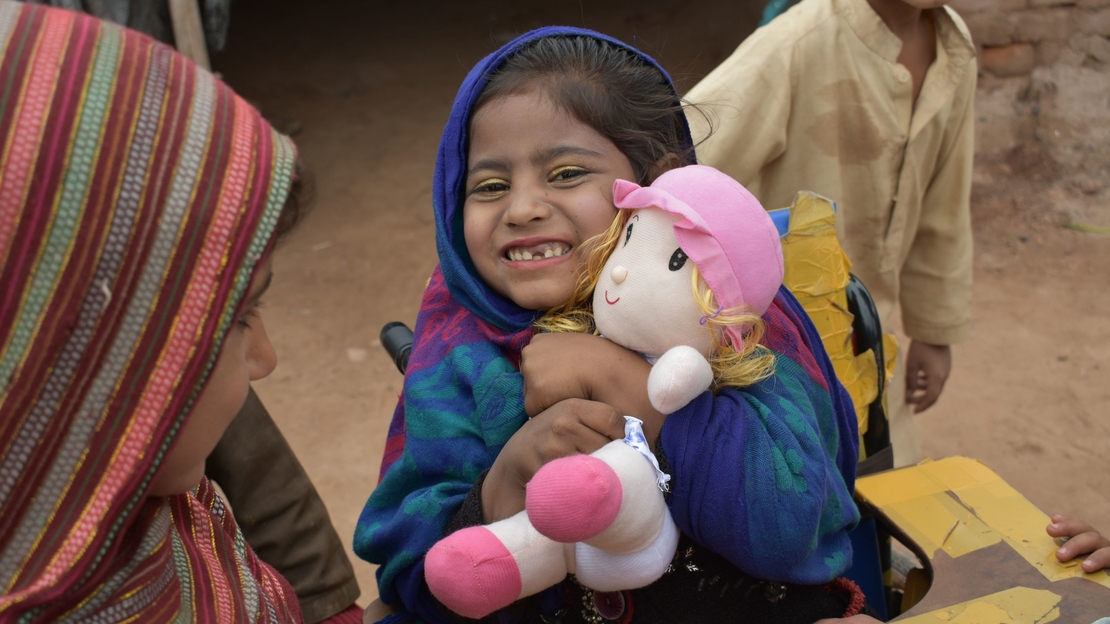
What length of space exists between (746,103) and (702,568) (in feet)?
4.57

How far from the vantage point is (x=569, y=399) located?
131 centimetres

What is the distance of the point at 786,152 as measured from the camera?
2594mm

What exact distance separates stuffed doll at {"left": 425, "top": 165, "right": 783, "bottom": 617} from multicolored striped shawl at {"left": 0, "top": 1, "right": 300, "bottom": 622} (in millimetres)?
418

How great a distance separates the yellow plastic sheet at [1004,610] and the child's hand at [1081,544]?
0.10 meters

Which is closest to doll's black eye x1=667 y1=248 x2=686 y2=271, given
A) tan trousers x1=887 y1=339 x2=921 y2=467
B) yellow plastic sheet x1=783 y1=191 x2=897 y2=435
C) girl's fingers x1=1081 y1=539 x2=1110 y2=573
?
yellow plastic sheet x1=783 y1=191 x2=897 y2=435

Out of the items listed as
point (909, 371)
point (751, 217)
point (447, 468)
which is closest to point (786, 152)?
point (909, 371)

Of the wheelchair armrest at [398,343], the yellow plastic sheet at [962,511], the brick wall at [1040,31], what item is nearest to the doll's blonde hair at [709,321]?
the wheelchair armrest at [398,343]

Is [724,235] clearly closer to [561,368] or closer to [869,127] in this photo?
[561,368]

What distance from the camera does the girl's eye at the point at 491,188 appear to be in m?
1.57

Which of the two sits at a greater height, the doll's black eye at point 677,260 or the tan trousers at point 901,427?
the doll's black eye at point 677,260

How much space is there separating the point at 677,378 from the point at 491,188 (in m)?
0.57

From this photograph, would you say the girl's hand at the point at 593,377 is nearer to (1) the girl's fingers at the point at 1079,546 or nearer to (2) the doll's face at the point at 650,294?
(2) the doll's face at the point at 650,294

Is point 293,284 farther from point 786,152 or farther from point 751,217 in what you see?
point 751,217

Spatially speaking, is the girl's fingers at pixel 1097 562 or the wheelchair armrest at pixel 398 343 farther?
the wheelchair armrest at pixel 398 343
